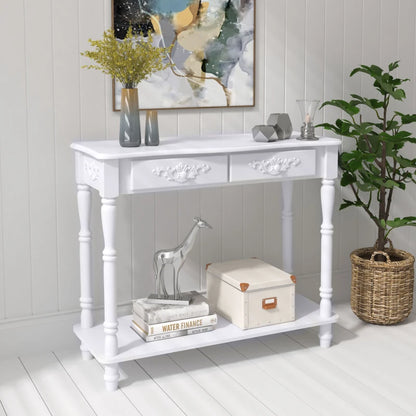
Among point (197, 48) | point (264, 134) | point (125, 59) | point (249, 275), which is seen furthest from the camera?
point (197, 48)

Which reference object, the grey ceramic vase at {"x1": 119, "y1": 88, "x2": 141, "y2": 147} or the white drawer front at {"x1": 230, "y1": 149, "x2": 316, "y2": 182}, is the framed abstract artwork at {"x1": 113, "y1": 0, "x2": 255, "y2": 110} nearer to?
the grey ceramic vase at {"x1": 119, "y1": 88, "x2": 141, "y2": 147}

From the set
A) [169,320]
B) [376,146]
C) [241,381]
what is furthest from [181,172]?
[376,146]

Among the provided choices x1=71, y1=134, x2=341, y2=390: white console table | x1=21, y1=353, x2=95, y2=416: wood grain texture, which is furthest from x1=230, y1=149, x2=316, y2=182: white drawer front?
x1=21, y1=353, x2=95, y2=416: wood grain texture

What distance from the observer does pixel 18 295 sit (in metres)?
3.20

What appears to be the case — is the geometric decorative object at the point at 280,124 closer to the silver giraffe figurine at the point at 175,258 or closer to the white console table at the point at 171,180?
the white console table at the point at 171,180

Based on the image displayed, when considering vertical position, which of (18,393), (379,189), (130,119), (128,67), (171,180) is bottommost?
(18,393)

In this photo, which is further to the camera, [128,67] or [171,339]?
[171,339]

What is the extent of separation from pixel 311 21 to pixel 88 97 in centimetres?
118

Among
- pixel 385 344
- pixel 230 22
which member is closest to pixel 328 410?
pixel 385 344

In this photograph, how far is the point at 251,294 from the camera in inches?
123

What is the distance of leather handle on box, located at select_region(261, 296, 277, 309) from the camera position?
314cm

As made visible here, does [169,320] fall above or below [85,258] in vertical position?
below

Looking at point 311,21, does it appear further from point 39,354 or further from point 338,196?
point 39,354

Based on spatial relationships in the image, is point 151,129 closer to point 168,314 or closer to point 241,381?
point 168,314
